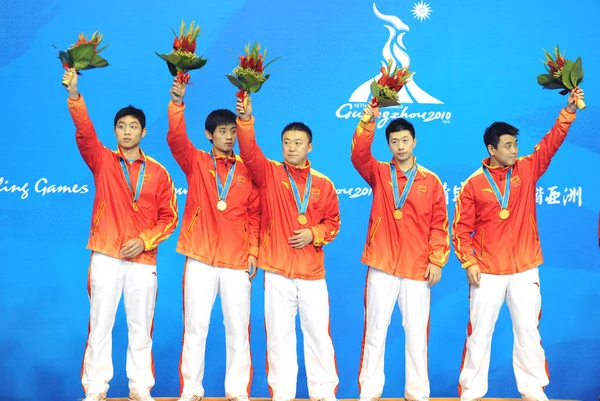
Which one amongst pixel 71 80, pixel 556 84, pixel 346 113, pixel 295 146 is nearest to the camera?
pixel 71 80

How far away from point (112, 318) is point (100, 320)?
0.08 metres

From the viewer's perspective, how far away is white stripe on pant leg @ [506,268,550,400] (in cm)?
521

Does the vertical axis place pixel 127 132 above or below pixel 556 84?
below

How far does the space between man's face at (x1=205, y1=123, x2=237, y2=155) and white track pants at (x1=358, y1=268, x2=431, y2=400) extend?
46.9 inches

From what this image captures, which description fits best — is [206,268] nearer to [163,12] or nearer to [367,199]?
[367,199]

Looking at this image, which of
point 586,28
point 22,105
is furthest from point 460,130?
point 22,105

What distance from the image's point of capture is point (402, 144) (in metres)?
5.22

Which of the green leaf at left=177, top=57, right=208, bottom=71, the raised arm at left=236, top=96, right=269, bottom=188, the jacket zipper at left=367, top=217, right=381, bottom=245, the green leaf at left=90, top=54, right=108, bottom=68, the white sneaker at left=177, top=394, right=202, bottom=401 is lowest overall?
the white sneaker at left=177, top=394, right=202, bottom=401

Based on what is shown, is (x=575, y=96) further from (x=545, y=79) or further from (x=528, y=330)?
(x=528, y=330)

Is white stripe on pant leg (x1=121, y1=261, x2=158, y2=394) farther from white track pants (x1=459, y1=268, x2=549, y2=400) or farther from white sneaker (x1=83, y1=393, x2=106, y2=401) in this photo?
white track pants (x1=459, y1=268, x2=549, y2=400)

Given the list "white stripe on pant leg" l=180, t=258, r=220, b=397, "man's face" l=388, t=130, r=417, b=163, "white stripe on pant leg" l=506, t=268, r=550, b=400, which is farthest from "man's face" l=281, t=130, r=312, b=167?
"white stripe on pant leg" l=506, t=268, r=550, b=400

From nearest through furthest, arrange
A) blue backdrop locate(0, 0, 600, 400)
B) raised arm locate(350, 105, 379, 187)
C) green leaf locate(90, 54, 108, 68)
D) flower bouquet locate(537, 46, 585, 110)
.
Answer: green leaf locate(90, 54, 108, 68) < raised arm locate(350, 105, 379, 187) < flower bouquet locate(537, 46, 585, 110) < blue backdrop locate(0, 0, 600, 400)

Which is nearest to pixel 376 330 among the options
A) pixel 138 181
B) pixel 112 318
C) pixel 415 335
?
pixel 415 335

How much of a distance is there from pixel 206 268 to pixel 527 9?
10.9ft
